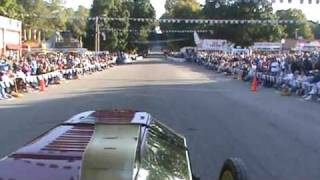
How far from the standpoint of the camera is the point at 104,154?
134 inches

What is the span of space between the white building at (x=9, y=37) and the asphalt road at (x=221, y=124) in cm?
3520

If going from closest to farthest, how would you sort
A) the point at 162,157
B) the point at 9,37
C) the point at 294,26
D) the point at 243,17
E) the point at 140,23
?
the point at 162,157 < the point at 9,37 < the point at 243,17 < the point at 140,23 < the point at 294,26

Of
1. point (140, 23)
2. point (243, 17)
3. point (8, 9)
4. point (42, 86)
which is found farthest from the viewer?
point (140, 23)

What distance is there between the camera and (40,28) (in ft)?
347

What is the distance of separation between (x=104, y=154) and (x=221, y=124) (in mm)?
11563

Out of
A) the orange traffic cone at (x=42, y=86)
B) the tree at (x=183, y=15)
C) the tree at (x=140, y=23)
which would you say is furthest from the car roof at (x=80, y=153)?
the tree at (x=183, y=15)

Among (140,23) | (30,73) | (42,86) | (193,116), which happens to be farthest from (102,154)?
(140,23)

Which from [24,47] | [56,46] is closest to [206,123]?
[24,47]

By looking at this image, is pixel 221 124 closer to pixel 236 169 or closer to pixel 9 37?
pixel 236 169

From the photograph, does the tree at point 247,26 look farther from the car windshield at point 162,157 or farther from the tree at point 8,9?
the car windshield at point 162,157

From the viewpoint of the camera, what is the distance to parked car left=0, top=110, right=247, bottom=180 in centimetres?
336

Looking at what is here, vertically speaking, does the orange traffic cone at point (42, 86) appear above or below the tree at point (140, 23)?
below

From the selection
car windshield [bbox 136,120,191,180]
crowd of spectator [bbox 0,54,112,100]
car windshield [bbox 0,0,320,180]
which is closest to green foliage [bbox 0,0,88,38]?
car windshield [bbox 0,0,320,180]

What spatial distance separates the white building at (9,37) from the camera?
59.4 m
